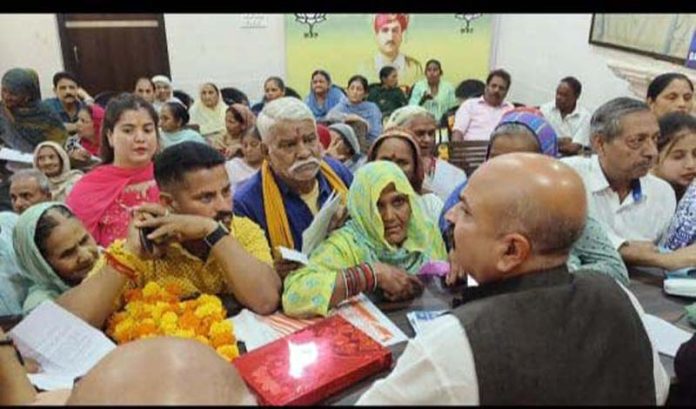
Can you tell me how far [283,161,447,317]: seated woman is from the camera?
1.49m

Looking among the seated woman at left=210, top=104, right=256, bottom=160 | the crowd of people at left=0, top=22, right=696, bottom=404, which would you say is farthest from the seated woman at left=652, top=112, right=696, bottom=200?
the seated woman at left=210, top=104, right=256, bottom=160

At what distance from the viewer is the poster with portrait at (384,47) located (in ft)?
24.5

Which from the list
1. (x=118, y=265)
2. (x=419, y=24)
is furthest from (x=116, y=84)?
(x=118, y=265)

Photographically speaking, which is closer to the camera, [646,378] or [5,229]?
[646,378]

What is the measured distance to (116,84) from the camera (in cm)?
748

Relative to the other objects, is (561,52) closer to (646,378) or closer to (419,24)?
(419,24)

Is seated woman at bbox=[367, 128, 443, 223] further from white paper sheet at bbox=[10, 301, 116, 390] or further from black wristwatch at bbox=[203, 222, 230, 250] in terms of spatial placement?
white paper sheet at bbox=[10, 301, 116, 390]

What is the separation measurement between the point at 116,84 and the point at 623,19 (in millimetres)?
6419

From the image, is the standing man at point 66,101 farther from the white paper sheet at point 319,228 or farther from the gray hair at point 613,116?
the gray hair at point 613,116

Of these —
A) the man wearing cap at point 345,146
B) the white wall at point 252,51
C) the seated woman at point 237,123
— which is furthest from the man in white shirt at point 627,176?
the white wall at point 252,51

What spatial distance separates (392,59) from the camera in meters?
7.83

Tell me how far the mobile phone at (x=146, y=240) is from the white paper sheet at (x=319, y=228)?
0.46 metres

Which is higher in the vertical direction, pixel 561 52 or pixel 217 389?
pixel 561 52

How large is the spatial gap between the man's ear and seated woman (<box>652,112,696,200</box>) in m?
1.79
